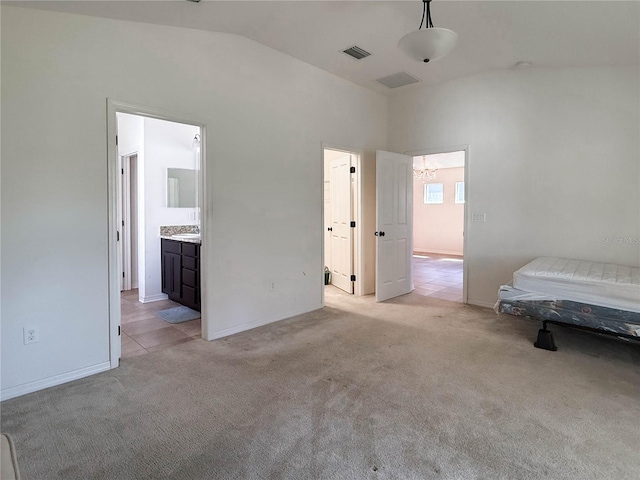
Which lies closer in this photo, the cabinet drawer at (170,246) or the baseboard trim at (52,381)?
the baseboard trim at (52,381)

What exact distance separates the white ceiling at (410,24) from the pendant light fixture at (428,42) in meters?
0.70

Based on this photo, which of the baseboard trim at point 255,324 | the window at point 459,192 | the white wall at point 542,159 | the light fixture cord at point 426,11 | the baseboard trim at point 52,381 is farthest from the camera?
the window at point 459,192

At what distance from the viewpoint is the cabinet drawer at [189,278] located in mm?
4204

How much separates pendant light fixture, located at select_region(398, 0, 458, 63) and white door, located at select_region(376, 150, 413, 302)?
2.31 m

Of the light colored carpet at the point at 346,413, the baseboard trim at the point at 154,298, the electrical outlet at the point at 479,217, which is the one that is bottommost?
the light colored carpet at the point at 346,413

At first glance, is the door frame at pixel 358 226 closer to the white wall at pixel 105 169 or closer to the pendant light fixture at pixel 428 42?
the white wall at pixel 105 169

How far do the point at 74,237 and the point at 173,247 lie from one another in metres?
2.01

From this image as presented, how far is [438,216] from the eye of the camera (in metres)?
10.3

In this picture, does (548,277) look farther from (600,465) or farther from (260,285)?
(260,285)

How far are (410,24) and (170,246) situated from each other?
12.3 feet

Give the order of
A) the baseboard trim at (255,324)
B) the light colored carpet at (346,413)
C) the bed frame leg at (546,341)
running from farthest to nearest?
the baseboard trim at (255,324), the bed frame leg at (546,341), the light colored carpet at (346,413)

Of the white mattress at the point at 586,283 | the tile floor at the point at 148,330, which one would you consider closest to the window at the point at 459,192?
the white mattress at the point at 586,283

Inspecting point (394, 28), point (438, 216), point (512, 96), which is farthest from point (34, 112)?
point (438, 216)

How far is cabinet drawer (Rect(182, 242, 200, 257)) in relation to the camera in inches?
164
